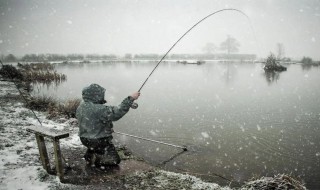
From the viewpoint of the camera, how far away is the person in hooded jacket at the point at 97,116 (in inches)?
211

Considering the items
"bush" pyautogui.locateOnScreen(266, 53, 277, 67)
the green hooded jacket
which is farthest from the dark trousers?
"bush" pyautogui.locateOnScreen(266, 53, 277, 67)

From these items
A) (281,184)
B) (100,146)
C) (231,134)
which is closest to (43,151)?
(100,146)

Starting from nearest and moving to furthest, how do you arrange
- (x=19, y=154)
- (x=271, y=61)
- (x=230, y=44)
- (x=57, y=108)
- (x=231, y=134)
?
(x=19, y=154) → (x=231, y=134) → (x=57, y=108) → (x=271, y=61) → (x=230, y=44)

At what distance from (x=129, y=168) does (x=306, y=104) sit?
14964mm

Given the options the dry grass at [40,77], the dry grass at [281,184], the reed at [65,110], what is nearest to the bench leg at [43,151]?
the dry grass at [281,184]

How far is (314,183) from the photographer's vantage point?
687 cm

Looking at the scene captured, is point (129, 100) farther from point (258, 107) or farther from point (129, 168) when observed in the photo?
point (258, 107)

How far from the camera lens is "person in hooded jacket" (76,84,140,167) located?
537cm

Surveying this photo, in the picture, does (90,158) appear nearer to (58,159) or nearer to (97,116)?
(58,159)

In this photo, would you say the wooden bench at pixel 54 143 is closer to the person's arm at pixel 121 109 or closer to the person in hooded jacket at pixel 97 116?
the person in hooded jacket at pixel 97 116

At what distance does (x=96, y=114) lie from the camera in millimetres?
5457

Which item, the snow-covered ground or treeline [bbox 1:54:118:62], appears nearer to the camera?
the snow-covered ground

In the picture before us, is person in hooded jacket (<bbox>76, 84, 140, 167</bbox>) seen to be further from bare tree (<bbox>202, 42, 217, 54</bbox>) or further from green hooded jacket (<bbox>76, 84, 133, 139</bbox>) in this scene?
bare tree (<bbox>202, 42, 217, 54</bbox>)

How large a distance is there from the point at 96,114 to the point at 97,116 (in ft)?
0.16
